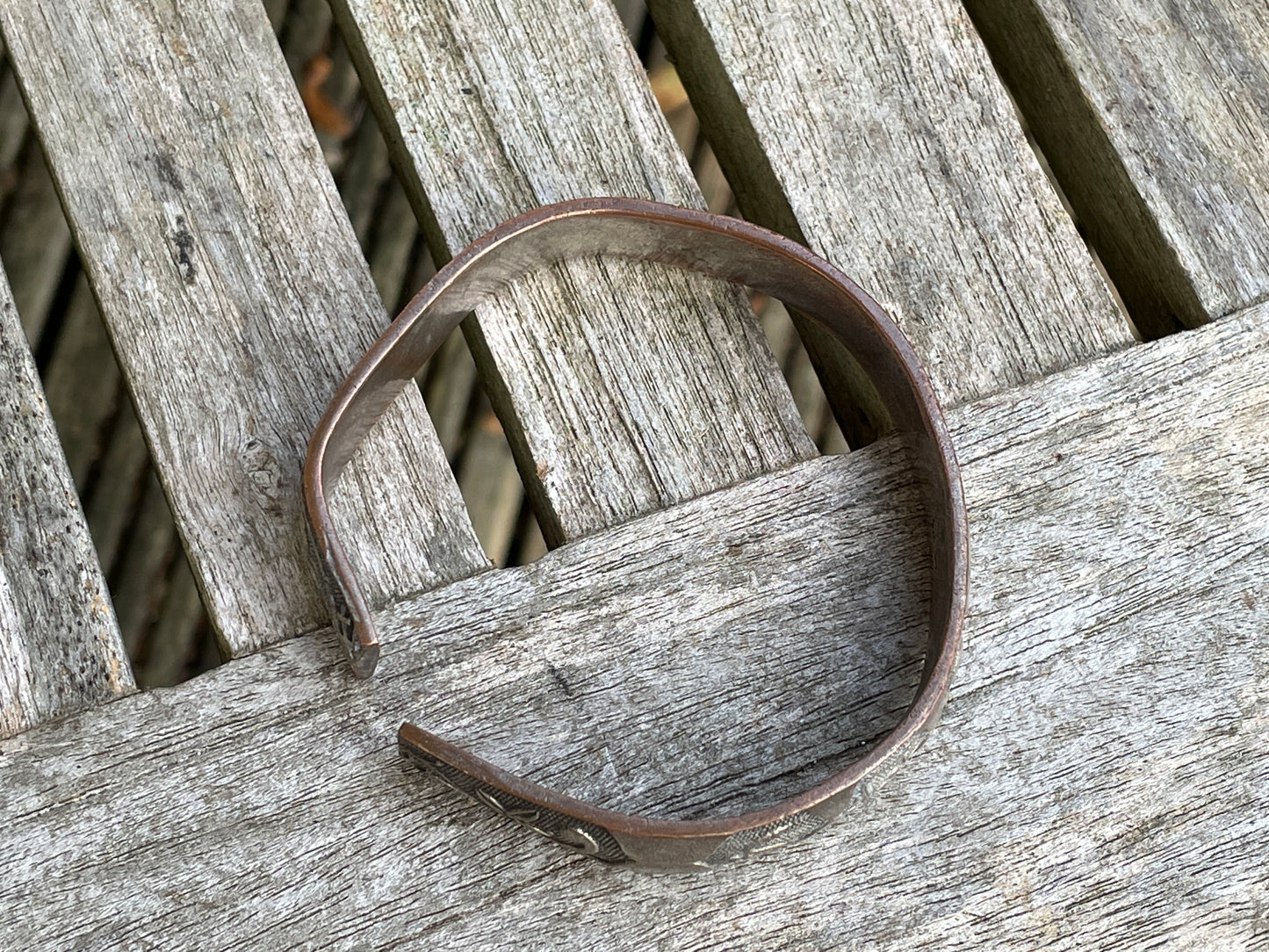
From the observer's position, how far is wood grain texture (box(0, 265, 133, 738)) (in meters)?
0.92

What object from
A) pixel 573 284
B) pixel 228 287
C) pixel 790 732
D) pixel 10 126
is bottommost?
pixel 790 732

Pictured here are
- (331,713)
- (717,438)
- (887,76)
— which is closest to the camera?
(331,713)

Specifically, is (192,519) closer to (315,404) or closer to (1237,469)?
(315,404)

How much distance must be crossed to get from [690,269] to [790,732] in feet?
1.52

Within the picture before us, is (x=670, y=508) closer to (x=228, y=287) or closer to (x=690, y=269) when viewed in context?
(x=690, y=269)

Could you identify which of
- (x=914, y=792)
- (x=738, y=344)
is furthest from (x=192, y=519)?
(x=914, y=792)

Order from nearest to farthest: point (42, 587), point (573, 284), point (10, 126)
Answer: point (42, 587) < point (573, 284) < point (10, 126)

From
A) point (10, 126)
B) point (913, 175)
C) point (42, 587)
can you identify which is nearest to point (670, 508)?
point (913, 175)

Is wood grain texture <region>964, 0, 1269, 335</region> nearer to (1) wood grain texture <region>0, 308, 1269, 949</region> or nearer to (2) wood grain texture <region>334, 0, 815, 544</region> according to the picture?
(1) wood grain texture <region>0, 308, 1269, 949</region>

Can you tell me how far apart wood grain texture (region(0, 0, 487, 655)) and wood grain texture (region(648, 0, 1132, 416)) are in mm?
436

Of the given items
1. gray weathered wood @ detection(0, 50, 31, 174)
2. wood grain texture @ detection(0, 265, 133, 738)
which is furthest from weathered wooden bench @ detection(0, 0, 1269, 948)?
gray weathered wood @ detection(0, 50, 31, 174)

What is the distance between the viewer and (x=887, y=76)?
1.15m

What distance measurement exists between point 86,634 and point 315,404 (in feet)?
0.92

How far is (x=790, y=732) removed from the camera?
961mm
